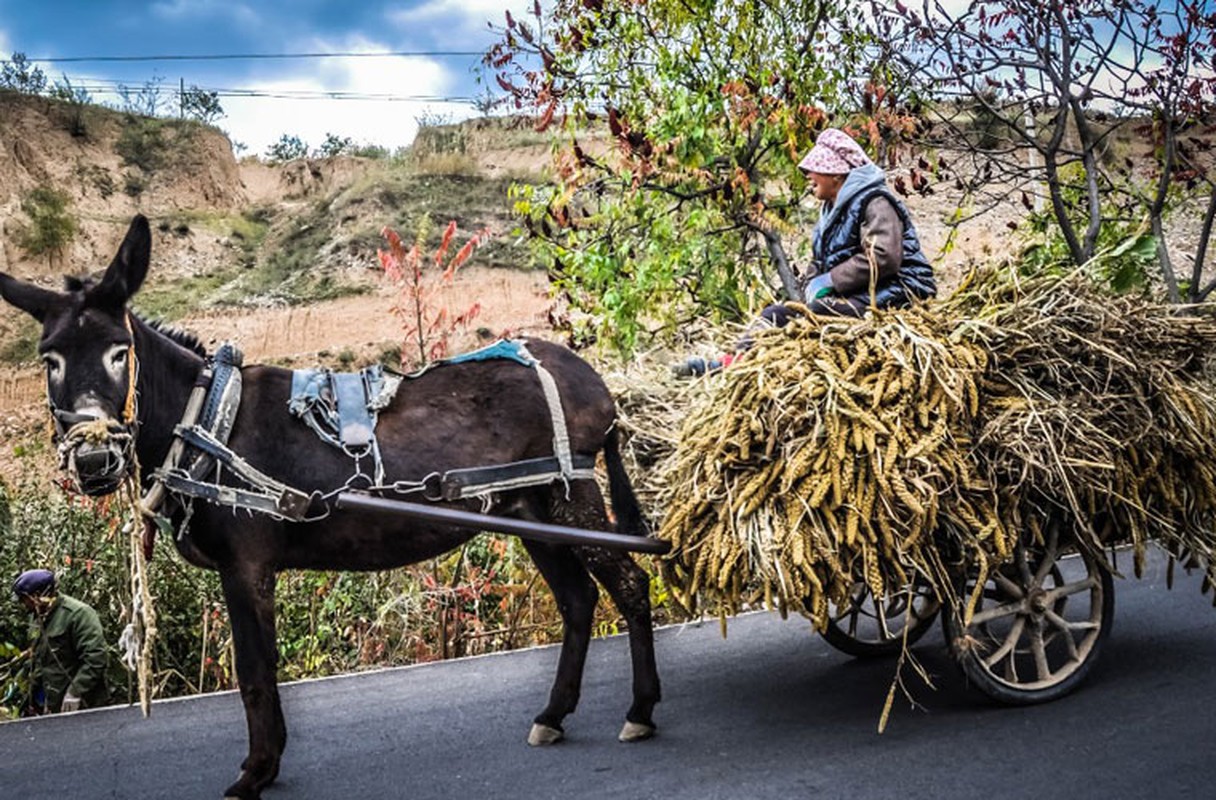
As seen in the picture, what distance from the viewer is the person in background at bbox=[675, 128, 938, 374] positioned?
5.18 m

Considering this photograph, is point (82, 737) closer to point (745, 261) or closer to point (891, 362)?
point (891, 362)

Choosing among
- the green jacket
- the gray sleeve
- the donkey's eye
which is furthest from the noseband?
the gray sleeve

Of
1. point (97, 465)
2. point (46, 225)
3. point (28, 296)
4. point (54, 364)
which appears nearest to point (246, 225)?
point (46, 225)

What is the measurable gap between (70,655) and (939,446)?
5362 millimetres

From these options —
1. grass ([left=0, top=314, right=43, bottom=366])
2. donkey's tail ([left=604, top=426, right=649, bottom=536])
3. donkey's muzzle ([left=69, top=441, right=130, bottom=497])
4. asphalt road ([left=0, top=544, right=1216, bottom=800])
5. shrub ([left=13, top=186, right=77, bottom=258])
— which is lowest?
asphalt road ([left=0, top=544, right=1216, bottom=800])

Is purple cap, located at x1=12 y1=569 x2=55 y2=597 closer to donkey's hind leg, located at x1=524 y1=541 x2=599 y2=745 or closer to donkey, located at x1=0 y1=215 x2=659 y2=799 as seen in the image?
donkey, located at x1=0 y1=215 x2=659 y2=799

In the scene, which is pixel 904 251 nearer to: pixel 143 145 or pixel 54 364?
pixel 54 364

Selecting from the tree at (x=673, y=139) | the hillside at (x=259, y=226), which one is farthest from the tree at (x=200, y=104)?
the tree at (x=673, y=139)

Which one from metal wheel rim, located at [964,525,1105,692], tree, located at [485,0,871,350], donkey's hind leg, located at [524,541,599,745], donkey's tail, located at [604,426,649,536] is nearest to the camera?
metal wheel rim, located at [964,525,1105,692]

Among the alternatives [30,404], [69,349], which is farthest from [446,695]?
[30,404]

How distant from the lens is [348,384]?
16.2 ft

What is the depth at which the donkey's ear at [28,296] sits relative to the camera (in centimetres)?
442

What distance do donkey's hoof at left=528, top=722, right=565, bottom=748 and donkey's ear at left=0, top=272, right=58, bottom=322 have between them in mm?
2740

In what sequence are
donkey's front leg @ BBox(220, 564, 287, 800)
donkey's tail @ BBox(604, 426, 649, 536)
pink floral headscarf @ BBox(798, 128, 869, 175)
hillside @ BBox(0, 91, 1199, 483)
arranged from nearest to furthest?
donkey's front leg @ BBox(220, 564, 287, 800) < donkey's tail @ BBox(604, 426, 649, 536) < pink floral headscarf @ BBox(798, 128, 869, 175) < hillside @ BBox(0, 91, 1199, 483)
